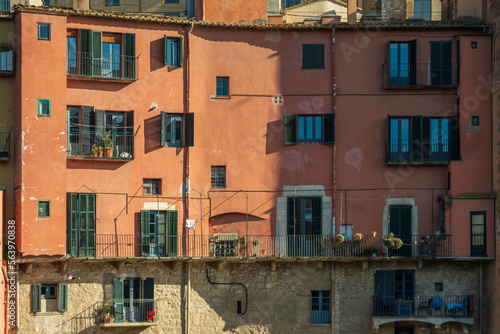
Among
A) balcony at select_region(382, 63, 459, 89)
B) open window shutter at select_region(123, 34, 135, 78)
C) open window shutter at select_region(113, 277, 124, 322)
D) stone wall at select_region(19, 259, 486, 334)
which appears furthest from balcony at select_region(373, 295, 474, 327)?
open window shutter at select_region(123, 34, 135, 78)

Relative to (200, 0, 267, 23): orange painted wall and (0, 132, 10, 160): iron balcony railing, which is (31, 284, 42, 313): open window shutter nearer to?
(0, 132, 10, 160): iron balcony railing

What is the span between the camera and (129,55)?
171 ft

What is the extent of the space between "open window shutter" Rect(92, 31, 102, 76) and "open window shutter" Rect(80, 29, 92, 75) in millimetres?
206

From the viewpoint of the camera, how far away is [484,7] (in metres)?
54.3

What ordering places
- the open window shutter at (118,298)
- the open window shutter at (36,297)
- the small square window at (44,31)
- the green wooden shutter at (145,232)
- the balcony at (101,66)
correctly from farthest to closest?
1. the green wooden shutter at (145,232)
2. the balcony at (101,66)
3. the open window shutter at (118,298)
4. the small square window at (44,31)
5. the open window shutter at (36,297)

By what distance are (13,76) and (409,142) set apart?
18.4 meters

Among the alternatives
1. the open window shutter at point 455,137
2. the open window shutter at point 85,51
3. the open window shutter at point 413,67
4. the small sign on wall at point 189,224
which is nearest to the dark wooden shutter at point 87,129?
the open window shutter at point 85,51

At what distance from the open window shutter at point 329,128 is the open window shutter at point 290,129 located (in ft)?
4.61

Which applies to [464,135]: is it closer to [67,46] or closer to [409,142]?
[409,142]

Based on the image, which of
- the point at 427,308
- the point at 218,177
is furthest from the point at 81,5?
the point at 427,308

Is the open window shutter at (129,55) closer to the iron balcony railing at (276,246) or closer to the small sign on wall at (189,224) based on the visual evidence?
the small sign on wall at (189,224)

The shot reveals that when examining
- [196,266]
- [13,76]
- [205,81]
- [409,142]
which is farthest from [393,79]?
[13,76]

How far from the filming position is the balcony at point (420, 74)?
53625mm

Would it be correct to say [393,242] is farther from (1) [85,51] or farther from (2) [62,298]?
(1) [85,51]
